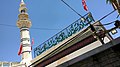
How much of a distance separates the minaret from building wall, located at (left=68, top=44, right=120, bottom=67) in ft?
55.5

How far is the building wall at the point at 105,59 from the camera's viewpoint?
323 inches

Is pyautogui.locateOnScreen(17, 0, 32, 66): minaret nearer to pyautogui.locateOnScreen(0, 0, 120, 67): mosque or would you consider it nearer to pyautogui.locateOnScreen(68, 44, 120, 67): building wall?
pyautogui.locateOnScreen(0, 0, 120, 67): mosque

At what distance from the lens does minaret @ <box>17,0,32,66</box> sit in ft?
88.1

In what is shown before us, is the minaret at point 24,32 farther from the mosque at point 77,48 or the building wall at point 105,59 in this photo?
the building wall at point 105,59

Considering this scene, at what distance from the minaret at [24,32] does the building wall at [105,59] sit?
16.9 metres

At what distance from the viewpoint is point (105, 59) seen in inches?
332

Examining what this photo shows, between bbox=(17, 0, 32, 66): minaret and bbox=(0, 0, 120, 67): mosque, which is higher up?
bbox=(17, 0, 32, 66): minaret

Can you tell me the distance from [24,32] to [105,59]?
22.0m

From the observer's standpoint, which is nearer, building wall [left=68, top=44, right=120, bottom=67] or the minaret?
building wall [left=68, top=44, right=120, bottom=67]

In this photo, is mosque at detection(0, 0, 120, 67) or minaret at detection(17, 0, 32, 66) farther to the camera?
minaret at detection(17, 0, 32, 66)

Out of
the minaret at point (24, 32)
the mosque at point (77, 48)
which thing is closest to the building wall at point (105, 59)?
the mosque at point (77, 48)

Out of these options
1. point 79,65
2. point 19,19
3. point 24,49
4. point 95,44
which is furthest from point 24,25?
point 79,65

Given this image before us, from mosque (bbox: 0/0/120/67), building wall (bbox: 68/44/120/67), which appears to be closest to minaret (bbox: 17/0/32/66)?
mosque (bbox: 0/0/120/67)

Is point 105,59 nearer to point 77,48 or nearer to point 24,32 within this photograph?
point 77,48
